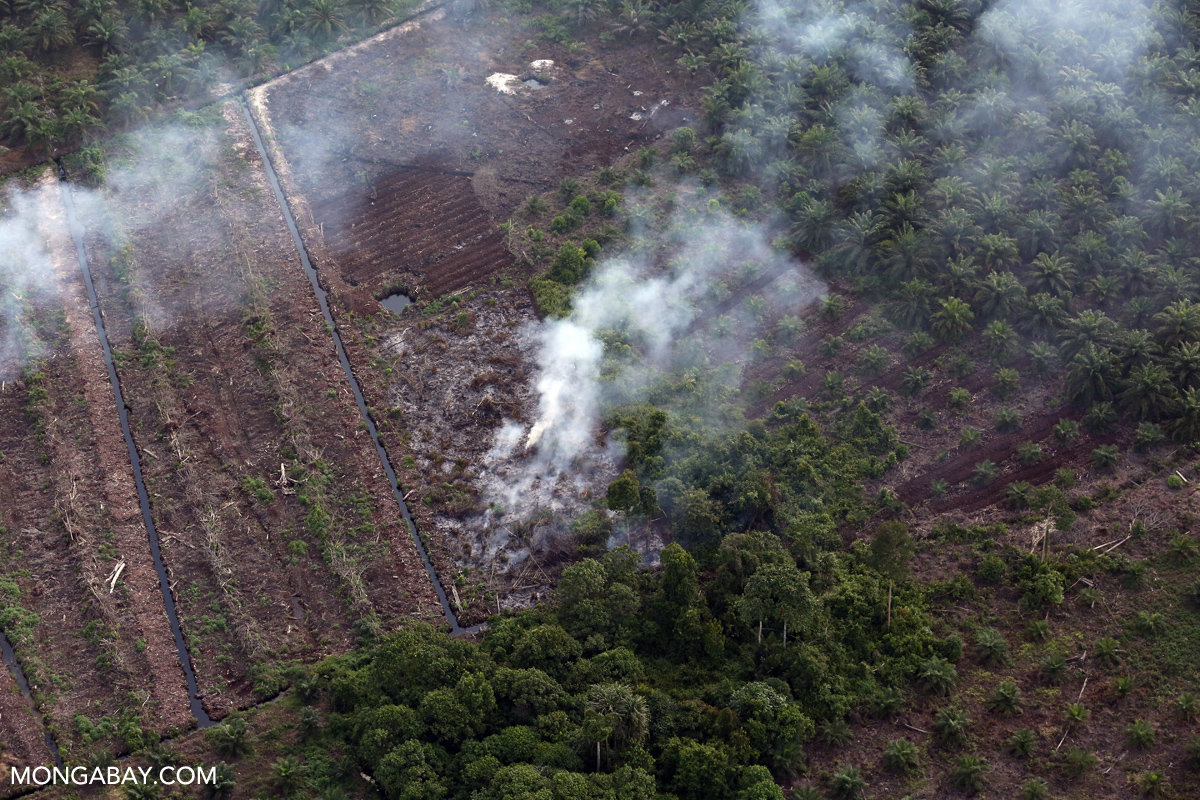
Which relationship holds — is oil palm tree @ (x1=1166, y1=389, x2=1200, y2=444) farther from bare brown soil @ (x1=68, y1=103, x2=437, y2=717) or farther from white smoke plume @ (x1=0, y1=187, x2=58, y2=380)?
white smoke plume @ (x1=0, y1=187, x2=58, y2=380)

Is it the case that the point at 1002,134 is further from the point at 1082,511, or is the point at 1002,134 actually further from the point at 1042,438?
the point at 1082,511

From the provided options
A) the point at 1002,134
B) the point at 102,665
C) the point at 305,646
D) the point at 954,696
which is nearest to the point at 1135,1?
the point at 1002,134

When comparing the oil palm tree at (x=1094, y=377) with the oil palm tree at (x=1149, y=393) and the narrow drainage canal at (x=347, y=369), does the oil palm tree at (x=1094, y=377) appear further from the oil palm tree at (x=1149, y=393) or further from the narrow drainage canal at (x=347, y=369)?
the narrow drainage canal at (x=347, y=369)

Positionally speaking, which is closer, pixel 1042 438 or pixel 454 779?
pixel 454 779

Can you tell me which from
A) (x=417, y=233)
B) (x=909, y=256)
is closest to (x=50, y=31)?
(x=417, y=233)

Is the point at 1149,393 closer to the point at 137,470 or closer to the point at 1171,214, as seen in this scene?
the point at 1171,214
